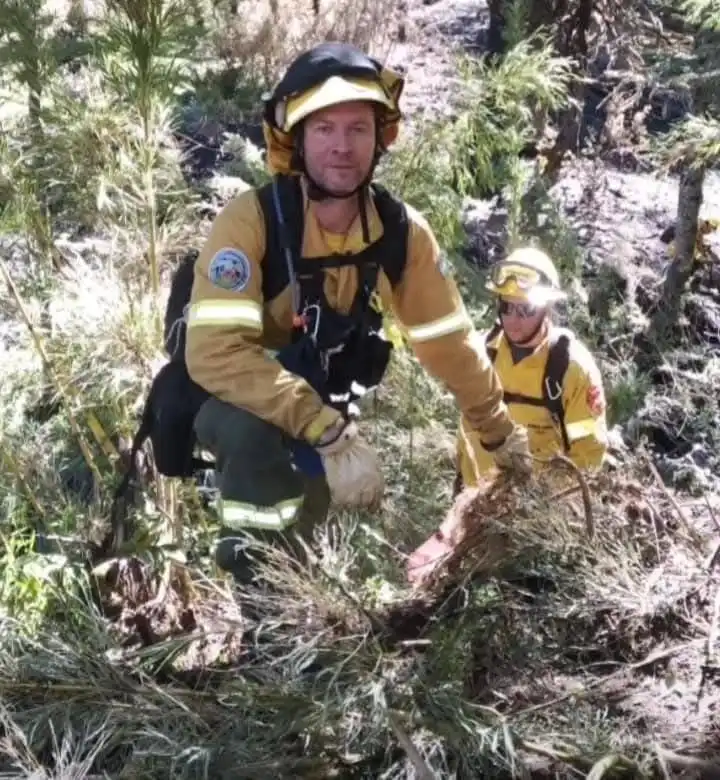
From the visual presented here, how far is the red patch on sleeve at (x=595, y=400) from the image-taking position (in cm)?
414

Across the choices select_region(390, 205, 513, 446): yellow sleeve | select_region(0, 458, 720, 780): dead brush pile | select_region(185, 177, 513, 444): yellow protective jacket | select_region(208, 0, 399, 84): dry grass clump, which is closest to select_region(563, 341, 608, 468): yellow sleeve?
select_region(390, 205, 513, 446): yellow sleeve

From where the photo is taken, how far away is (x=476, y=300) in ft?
23.0

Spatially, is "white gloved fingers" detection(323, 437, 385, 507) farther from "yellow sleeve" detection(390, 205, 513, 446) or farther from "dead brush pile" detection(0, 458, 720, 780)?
"yellow sleeve" detection(390, 205, 513, 446)

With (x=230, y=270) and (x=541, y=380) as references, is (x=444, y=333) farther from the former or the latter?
(x=541, y=380)

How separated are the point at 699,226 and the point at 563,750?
8.87m

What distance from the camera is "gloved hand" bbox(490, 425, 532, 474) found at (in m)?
2.88

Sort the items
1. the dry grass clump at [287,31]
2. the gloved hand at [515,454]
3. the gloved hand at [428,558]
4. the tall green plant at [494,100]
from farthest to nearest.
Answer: the dry grass clump at [287,31], the tall green plant at [494,100], the gloved hand at [515,454], the gloved hand at [428,558]

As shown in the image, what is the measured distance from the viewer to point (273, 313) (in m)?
3.05

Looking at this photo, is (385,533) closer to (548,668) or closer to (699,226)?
(548,668)

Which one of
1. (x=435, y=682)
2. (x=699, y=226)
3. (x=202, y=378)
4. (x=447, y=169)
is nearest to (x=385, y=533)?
(x=202, y=378)

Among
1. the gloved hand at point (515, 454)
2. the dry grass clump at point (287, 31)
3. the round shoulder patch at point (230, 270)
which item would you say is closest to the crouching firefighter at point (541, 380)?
the gloved hand at point (515, 454)

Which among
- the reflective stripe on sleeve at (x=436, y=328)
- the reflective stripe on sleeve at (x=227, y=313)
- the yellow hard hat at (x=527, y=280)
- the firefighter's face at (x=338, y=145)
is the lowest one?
the yellow hard hat at (x=527, y=280)

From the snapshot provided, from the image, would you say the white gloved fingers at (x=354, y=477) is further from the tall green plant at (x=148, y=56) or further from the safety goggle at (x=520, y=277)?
Result: the safety goggle at (x=520, y=277)

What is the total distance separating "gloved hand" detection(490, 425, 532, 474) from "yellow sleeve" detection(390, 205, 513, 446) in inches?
1.5
